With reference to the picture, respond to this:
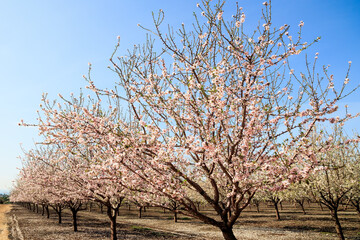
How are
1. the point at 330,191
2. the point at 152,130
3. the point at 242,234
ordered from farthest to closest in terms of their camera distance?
the point at 242,234
the point at 330,191
the point at 152,130

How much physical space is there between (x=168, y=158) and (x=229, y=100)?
6.75ft

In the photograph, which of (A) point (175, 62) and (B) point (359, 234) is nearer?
(A) point (175, 62)

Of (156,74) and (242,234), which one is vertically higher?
(156,74)

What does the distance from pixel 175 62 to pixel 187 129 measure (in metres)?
1.96

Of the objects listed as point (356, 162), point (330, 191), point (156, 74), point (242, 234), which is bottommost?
point (242, 234)

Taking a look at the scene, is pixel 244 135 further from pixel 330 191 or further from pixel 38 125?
pixel 330 191

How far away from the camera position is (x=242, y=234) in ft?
74.2

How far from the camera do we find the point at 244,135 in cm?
534

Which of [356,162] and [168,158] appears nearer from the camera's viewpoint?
[168,158]

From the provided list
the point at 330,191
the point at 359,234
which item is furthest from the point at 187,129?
the point at 359,234

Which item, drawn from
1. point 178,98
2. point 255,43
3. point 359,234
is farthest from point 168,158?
point 359,234

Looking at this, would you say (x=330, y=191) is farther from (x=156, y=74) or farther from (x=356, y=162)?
(x=156, y=74)

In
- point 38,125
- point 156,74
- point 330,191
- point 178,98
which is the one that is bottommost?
point 330,191

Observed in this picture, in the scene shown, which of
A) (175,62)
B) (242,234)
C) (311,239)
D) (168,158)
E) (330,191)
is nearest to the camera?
(168,158)
